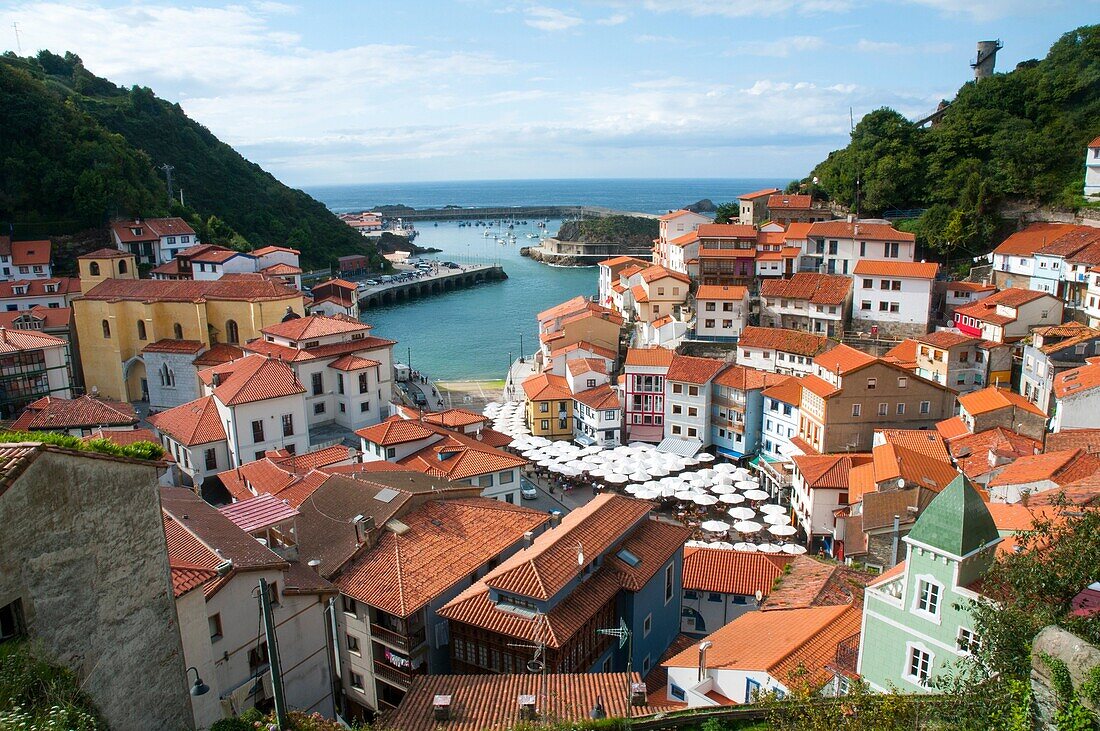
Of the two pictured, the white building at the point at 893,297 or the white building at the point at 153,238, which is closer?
the white building at the point at 893,297

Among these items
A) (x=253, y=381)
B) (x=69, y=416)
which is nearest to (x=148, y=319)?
(x=253, y=381)

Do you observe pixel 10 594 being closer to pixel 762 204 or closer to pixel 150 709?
pixel 150 709

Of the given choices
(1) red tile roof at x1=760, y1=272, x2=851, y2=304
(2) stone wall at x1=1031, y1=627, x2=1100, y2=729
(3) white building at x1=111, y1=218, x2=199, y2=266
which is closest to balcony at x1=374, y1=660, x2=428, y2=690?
(2) stone wall at x1=1031, y1=627, x2=1100, y2=729

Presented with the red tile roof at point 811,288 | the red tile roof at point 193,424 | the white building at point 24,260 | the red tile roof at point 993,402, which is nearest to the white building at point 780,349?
the red tile roof at point 811,288

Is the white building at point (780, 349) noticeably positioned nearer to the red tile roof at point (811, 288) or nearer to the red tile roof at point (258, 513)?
the red tile roof at point (811, 288)

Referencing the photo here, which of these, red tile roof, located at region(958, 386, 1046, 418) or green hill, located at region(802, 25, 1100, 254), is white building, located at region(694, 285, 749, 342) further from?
red tile roof, located at region(958, 386, 1046, 418)

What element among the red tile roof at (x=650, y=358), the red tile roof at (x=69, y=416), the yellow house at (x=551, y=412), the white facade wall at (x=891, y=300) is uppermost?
the white facade wall at (x=891, y=300)
